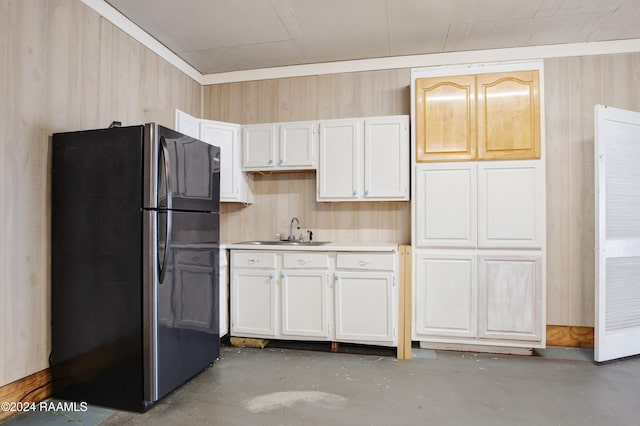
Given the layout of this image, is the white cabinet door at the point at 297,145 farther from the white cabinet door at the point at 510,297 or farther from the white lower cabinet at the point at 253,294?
the white cabinet door at the point at 510,297

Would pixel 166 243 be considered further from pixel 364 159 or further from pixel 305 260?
pixel 364 159

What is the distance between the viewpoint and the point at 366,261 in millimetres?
3117

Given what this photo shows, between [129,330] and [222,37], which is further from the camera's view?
[222,37]

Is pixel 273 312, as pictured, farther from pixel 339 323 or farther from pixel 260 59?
pixel 260 59

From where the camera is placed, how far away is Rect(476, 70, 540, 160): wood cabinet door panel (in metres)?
3.08

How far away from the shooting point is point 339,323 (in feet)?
10.4

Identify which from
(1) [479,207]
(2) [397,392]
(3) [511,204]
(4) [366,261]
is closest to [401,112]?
(1) [479,207]

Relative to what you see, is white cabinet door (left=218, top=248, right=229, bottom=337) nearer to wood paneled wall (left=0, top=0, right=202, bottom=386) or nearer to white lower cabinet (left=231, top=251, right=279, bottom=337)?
white lower cabinet (left=231, top=251, right=279, bottom=337)

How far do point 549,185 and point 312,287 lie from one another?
2361 millimetres

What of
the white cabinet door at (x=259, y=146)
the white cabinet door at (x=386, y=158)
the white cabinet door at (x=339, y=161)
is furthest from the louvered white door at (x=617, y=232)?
the white cabinet door at (x=259, y=146)

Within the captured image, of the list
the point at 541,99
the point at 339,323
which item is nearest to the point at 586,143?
the point at 541,99

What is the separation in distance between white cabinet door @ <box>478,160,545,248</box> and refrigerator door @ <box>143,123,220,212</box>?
2202mm

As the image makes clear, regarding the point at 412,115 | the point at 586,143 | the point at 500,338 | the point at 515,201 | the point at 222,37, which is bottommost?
the point at 500,338

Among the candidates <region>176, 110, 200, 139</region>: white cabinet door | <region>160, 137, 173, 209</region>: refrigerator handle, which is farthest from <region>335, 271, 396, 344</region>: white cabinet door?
<region>176, 110, 200, 139</region>: white cabinet door
